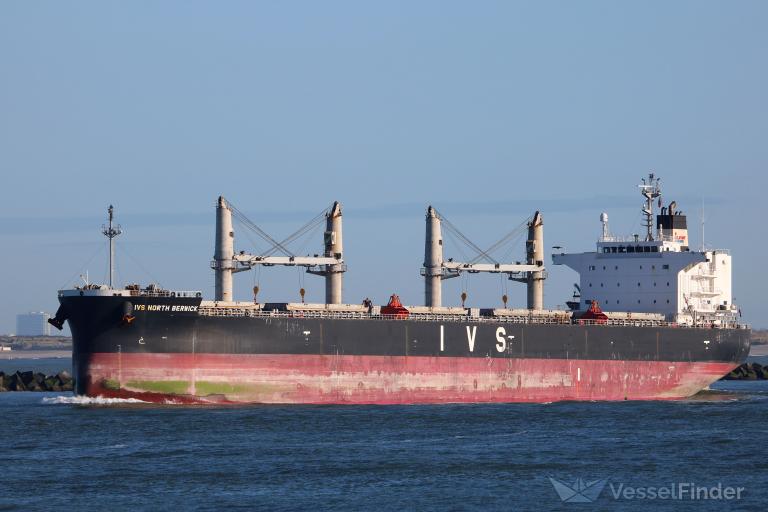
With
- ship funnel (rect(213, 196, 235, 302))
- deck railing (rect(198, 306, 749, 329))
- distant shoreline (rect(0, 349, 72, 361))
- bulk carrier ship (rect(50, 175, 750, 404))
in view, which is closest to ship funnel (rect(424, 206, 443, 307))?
bulk carrier ship (rect(50, 175, 750, 404))

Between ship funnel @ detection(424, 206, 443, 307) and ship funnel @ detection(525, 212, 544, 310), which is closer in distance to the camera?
ship funnel @ detection(424, 206, 443, 307)

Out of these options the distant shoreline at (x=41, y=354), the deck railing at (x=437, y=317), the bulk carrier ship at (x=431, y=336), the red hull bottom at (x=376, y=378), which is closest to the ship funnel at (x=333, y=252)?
the bulk carrier ship at (x=431, y=336)

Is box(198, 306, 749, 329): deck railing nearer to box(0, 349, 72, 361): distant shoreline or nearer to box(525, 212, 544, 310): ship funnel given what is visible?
box(525, 212, 544, 310): ship funnel

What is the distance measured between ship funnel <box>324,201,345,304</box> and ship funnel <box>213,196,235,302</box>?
14.2 ft

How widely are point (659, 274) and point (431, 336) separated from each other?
45.4 feet

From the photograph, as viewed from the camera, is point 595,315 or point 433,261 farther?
point 433,261

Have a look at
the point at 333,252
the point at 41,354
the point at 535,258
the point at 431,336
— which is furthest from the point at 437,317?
the point at 41,354

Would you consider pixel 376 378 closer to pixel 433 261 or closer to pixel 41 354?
pixel 433 261

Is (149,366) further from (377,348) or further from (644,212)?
(644,212)

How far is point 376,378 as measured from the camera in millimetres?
47531

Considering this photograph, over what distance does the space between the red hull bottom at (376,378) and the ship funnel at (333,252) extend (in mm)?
5998

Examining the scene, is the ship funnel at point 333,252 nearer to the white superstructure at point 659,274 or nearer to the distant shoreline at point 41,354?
the white superstructure at point 659,274

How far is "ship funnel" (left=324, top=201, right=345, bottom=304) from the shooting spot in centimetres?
5320

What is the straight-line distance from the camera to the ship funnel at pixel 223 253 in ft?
167
